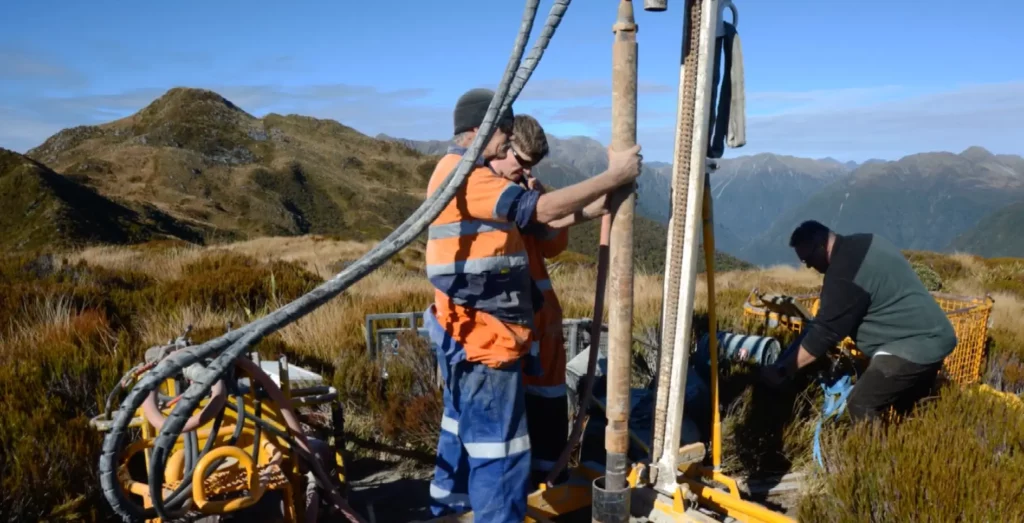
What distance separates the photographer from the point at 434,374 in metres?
5.33

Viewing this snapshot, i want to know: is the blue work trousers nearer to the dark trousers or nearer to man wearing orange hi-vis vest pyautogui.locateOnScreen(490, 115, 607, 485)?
man wearing orange hi-vis vest pyautogui.locateOnScreen(490, 115, 607, 485)

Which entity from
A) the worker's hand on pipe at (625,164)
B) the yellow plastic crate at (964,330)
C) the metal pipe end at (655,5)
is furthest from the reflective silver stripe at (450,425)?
the yellow plastic crate at (964,330)

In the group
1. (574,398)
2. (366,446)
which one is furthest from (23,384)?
(574,398)

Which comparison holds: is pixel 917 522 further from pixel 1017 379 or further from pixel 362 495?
pixel 1017 379

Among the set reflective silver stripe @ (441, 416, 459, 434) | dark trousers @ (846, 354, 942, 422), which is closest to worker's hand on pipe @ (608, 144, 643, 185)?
reflective silver stripe @ (441, 416, 459, 434)

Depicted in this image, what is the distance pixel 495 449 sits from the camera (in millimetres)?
2908

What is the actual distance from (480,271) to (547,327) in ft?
2.64

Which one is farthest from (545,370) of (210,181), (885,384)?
(210,181)

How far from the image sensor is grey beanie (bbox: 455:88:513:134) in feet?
9.67

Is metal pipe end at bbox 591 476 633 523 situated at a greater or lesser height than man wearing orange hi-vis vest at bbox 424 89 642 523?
lesser

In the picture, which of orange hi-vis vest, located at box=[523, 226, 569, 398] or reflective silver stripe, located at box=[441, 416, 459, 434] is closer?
reflective silver stripe, located at box=[441, 416, 459, 434]

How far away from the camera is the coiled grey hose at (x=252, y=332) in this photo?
1.93 metres

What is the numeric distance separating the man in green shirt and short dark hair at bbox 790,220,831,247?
0.30 ft

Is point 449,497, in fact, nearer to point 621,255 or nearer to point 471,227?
point 471,227
